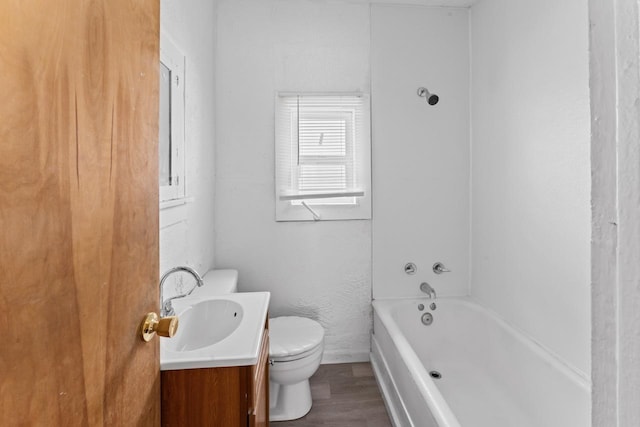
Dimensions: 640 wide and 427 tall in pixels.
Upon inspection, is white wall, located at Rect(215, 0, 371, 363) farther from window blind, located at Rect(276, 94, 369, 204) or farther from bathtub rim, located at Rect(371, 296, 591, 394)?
bathtub rim, located at Rect(371, 296, 591, 394)

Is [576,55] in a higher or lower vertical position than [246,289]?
higher

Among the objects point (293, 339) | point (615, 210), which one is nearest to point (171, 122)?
point (293, 339)

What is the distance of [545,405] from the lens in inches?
66.7

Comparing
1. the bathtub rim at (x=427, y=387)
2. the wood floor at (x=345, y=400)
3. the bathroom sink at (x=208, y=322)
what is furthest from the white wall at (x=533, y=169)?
the bathroom sink at (x=208, y=322)

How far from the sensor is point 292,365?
70.4 inches

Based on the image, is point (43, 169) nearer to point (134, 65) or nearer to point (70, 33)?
point (70, 33)

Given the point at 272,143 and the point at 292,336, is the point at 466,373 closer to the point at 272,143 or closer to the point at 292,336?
the point at 292,336

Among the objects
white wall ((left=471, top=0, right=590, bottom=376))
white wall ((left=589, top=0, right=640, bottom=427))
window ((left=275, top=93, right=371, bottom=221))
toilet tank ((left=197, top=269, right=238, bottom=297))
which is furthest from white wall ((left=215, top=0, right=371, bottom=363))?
white wall ((left=589, top=0, right=640, bottom=427))

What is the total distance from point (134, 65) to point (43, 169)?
351mm

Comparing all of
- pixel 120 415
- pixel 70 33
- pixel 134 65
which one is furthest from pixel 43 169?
pixel 120 415

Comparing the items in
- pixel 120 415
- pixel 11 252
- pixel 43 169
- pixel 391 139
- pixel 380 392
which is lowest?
pixel 380 392

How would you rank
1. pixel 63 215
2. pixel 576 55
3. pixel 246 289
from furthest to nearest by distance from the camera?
pixel 246 289 → pixel 576 55 → pixel 63 215

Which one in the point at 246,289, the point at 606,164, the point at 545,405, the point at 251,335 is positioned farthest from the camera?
the point at 246,289

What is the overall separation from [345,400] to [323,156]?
1572 millimetres
